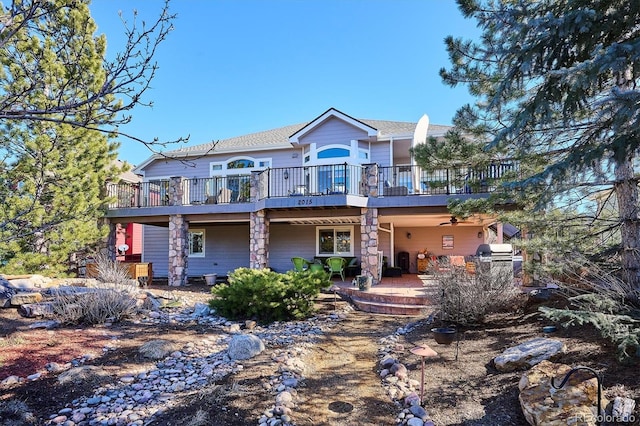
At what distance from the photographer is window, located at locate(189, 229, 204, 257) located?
16469mm

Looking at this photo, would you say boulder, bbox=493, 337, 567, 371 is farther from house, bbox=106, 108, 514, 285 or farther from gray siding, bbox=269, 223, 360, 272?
gray siding, bbox=269, 223, 360, 272

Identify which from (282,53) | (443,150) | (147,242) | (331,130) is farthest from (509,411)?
(147,242)

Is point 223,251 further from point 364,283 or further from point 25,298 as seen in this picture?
point 25,298

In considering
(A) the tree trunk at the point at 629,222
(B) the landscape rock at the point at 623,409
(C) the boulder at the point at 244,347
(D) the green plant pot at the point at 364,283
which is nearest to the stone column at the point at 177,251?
(D) the green plant pot at the point at 364,283

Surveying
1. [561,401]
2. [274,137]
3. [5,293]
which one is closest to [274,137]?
[274,137]

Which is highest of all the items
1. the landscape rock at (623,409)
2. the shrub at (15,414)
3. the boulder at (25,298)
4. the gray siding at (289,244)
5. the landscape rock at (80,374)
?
the gray siding at (289,244)

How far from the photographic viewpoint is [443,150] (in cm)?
698

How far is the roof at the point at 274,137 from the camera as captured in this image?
45.4 ft

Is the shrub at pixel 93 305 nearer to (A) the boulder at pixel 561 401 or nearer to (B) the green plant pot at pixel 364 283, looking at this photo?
(B) the green plant pot at pixel 364 283

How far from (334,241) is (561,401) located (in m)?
12.1

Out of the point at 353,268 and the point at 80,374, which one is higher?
the point at 353,268

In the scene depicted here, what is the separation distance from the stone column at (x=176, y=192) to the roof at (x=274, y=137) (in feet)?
3.16

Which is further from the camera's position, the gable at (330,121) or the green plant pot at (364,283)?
the gable at (330,121)

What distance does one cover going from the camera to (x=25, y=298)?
7.75 meters
